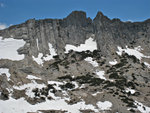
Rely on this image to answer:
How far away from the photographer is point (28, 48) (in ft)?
232

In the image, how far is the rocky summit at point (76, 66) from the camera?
45.9m

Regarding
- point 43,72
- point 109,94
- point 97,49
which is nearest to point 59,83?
point 43,72

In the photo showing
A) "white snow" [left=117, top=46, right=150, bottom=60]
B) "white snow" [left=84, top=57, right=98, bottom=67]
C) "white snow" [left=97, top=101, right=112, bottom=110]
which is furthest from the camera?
"white snow" [left=117, top=46, right=150, bottom=60]

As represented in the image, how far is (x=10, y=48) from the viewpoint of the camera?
70.6 meters

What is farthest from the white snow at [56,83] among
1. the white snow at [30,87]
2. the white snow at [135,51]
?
the white snow at [135,51]

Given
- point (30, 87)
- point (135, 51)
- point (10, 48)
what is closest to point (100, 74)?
point (30, 87)

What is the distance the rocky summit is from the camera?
1807 inches

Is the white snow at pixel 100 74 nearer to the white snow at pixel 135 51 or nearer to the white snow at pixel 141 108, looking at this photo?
the white snow at pixel 141 108

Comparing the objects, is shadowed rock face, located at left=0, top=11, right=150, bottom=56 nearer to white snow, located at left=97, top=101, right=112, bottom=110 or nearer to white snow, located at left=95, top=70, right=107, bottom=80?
white snow, located at left=95, top=70, right=107, bottom=80

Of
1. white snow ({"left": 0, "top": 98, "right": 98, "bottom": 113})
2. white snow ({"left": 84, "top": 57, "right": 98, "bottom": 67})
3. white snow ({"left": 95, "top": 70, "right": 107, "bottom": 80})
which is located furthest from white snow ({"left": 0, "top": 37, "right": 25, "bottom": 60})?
white snow ({"left": 95, "top": 70, "right": 107, "bottom": 80})

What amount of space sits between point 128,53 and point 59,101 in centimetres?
4737

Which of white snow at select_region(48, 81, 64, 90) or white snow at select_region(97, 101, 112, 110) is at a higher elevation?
white snow at select_region(48, 81, 64, 90)

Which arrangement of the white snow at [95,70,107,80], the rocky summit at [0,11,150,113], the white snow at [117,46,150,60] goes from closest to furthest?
the rocky summit at [0,11,150,113]
the white snow at [95,70,107,80]
the white snow at [117,46,150,60]

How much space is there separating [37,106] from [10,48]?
34847 millimetres
